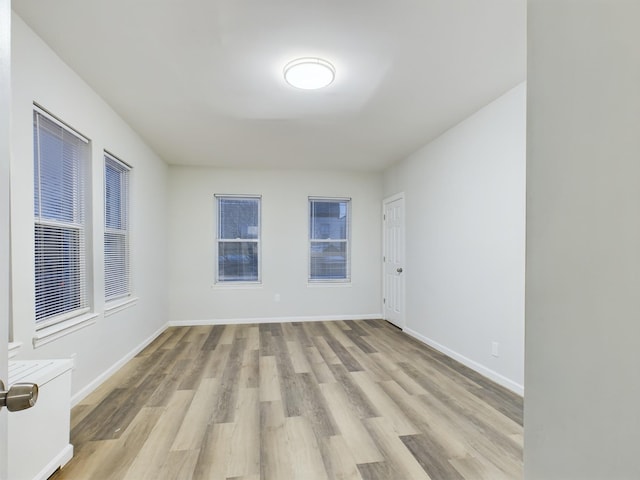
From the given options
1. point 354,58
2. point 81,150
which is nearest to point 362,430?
point 354,58

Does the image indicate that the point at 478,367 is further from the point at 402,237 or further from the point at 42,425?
the point at 42,425

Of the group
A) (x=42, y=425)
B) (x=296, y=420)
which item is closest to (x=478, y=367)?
(x=296, y=420)

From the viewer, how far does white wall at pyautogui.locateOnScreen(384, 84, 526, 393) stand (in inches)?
104

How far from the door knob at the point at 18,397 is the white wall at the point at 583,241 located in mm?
997

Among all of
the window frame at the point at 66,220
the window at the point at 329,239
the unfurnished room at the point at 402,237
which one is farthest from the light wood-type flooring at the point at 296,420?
the window at the point at 329,239

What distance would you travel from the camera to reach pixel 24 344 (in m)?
1.90

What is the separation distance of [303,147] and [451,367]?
119 inches

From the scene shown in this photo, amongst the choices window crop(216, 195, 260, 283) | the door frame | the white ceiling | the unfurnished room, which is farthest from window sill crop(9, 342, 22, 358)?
the door frame

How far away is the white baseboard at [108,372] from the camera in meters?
2.46

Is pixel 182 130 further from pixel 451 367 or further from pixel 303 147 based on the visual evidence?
pixel 451 367

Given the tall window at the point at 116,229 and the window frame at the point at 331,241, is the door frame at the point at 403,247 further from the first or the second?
the tall window at the point at 116,229

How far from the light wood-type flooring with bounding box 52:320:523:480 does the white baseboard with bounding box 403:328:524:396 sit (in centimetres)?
8

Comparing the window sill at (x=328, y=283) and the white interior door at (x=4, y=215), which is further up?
the white interior door at (x=4, y=215)

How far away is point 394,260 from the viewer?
498 centimetres
